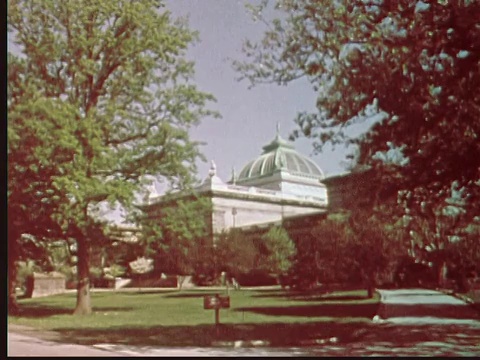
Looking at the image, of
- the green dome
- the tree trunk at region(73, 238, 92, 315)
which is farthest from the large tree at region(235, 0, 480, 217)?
the tree trunk at region(73, 238, 92, 315)

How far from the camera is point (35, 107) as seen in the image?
7.98 metres

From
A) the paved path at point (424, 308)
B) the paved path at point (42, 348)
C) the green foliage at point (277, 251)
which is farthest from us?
the paved path at point (424, 308)

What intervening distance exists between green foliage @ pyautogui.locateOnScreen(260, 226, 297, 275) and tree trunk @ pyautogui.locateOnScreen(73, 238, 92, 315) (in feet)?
7.61

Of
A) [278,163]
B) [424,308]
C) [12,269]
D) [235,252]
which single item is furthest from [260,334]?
[12,269]

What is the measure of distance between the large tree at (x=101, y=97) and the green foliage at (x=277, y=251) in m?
1.40

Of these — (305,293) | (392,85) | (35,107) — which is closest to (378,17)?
(392,85)

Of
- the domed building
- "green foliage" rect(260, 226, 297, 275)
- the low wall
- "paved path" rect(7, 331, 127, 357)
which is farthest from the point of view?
"green foliage" rect(260, 226, 297, 275)

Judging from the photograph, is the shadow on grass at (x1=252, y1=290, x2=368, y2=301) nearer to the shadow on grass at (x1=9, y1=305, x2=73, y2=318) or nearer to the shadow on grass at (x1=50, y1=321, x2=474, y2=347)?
the shadow on grass at (x1=50, y1=321, x2=474, y2=347)

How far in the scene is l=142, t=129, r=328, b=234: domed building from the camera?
870 cm

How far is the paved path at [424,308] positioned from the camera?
9.72 meters

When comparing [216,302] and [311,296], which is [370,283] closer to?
[311,296]

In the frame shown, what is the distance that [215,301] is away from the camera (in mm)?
8453

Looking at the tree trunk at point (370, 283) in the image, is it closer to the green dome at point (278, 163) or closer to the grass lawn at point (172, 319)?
the grass lawn at point (172, 319)

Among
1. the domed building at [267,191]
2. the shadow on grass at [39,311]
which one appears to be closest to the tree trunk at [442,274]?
the domed building at [267,191]
